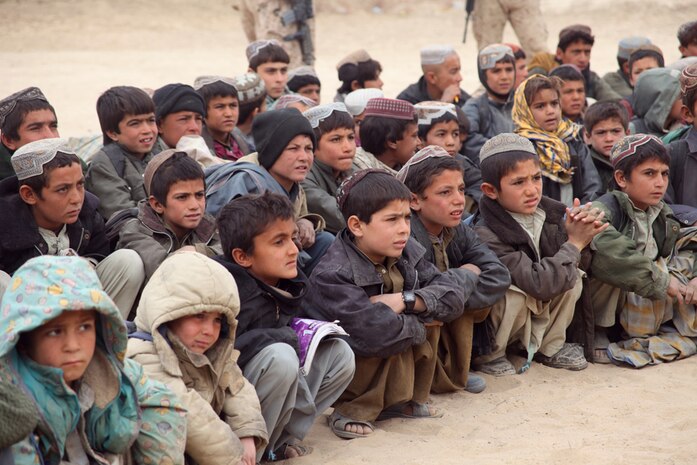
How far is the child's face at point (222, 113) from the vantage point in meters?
6.13

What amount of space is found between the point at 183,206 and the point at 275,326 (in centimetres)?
82

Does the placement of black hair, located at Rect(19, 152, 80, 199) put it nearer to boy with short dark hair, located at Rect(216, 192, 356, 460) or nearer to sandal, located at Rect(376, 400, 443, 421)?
boy with short dark hair, located at Rect(216, 192, 356, 460)

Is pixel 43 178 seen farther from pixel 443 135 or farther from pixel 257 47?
pixel 257 47

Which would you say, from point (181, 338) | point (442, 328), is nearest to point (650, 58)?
point (442, 328)

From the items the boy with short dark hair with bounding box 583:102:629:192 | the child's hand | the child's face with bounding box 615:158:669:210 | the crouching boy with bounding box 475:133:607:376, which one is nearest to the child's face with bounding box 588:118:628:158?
the boy with short dark hair with bounding box 583:102:629:192

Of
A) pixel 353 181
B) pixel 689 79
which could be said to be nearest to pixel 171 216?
pixel 353 181

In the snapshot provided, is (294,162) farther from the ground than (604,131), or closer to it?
farther from the ground

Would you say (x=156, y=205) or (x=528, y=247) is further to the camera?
(x=528, y=247)

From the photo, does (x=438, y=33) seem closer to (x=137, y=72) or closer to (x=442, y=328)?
(x=137, y=72)

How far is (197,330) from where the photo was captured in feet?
11.2

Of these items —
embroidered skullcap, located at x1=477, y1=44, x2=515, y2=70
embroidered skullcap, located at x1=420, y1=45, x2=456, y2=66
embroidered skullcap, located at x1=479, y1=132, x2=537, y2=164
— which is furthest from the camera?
embroidered skullcap, located at x1=420, y1=45, x2=456, y2=66

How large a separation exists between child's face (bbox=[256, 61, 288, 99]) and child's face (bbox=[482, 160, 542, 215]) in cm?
312

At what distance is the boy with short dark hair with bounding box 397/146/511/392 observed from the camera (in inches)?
188

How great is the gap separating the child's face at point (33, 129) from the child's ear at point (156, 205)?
35.0 inches
